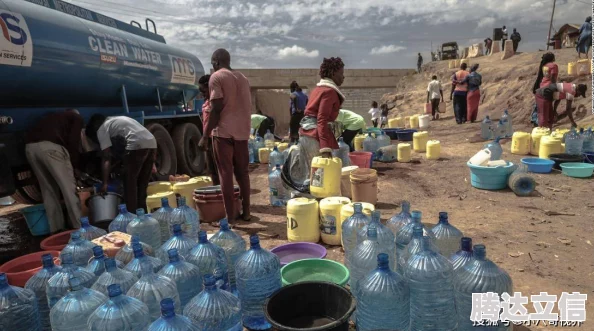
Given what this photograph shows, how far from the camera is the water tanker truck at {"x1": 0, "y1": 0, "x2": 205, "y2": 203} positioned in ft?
14.7

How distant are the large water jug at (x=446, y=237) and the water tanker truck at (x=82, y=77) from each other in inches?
178

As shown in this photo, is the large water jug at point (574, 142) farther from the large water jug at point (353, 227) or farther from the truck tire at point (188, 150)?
the truck tire at point (188, 150)

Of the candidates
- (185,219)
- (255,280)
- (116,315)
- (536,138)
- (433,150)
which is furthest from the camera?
(433,150)

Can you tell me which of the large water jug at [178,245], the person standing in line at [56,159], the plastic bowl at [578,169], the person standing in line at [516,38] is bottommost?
the plastic bowl at [578,169]

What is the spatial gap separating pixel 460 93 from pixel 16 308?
13871 mm

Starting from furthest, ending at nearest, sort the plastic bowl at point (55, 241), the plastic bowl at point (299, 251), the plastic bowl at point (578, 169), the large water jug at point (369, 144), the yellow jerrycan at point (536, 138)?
1. the large water jug at point (369, 144)
2. the yellow jerrycan at point (536, 138)
3. the plastic bowl at point (578, 169)
4. the plastic bowl at point (55, 241)
5. the plastic bowl at point (299, 251)

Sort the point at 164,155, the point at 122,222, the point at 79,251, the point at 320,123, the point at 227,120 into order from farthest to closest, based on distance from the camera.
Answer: the point at 164,155 → the point at 320,123 → the point at 227,120 → the point at 122,222 → the point at 79,251

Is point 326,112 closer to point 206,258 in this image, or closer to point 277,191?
point 277,191

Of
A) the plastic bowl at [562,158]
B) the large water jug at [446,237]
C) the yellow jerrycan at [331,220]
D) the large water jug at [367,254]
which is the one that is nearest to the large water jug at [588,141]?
the plastic bowl at [562,158]

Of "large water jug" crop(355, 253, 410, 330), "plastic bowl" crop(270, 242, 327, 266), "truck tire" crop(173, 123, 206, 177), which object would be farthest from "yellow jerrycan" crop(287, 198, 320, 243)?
"truck tire" crop(173, 123, 206, 177)

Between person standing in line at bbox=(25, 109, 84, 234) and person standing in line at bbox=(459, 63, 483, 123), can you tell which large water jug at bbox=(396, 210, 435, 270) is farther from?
person standing in line at bbox=(459, 63, 483, 123)

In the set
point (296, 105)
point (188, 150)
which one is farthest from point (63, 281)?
point (296, 105)

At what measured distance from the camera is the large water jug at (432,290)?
229cm

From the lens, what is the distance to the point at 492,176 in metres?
5.93
